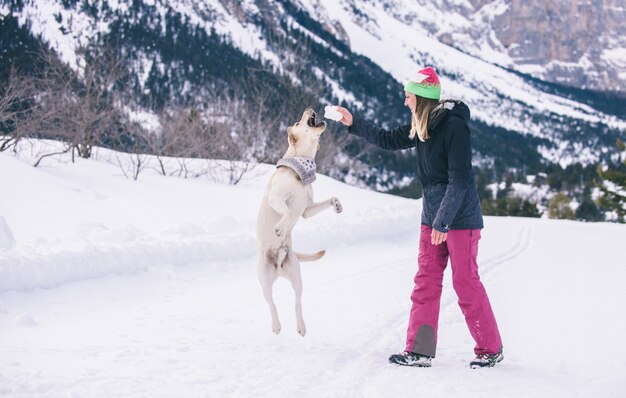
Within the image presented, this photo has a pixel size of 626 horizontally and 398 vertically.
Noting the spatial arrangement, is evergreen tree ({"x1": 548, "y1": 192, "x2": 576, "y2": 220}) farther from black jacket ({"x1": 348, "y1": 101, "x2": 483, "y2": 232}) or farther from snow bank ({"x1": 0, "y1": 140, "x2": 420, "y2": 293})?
black jacket ({"x1": 348, "y1": 101, "x2": 483, "y2": 232})

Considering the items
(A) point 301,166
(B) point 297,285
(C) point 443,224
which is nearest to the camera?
(C) point 443,224

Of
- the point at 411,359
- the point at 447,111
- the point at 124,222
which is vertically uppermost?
the point at 447,111

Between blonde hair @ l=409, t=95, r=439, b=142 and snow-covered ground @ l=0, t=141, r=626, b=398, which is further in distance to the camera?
blonde hair @ l=409, t=95, r=439, b=142

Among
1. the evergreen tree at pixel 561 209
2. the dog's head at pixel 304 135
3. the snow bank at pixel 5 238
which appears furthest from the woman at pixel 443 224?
the evergreen tree at pixel 561 209

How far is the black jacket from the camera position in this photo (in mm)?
3754

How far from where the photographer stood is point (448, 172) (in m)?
3.86

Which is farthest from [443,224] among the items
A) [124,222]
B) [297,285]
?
[124,222]

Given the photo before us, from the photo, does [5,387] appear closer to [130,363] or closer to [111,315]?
[130,363]

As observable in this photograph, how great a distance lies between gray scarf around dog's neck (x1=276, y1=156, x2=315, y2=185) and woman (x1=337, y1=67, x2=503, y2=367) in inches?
29.4

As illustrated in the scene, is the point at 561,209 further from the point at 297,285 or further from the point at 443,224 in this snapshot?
the point at 443,224

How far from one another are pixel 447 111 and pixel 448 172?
1.24 ft

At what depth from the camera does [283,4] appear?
166625 mm

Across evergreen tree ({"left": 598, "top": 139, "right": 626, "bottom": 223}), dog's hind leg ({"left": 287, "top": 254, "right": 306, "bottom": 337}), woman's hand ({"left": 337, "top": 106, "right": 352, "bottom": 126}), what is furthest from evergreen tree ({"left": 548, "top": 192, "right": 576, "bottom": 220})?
dog's hind leg ({"left": 287, "top": 254, "right": 306, "bottom": 337})

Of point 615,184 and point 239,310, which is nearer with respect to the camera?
point 239,310
